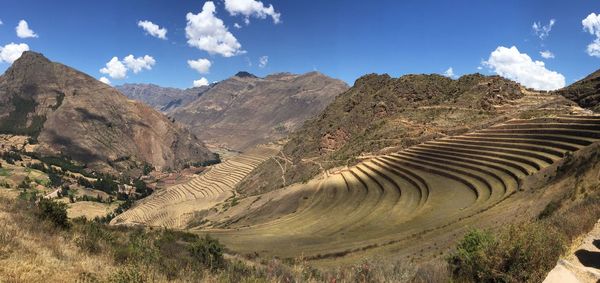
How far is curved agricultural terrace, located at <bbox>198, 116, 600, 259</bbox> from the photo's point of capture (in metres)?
29.6

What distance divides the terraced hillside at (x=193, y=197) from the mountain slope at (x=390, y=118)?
1118 centimetres

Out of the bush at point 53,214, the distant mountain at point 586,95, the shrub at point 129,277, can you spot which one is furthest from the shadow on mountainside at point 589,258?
the distant mountain at point 586,95

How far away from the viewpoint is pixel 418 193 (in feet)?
130

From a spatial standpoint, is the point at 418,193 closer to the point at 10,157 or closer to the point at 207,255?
the point at 207,255

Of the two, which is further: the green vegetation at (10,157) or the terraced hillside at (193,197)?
the green vegetation at (10,157)


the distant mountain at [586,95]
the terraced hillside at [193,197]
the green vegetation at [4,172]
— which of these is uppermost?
the distant mountain at [586,95]

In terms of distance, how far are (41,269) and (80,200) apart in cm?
15467

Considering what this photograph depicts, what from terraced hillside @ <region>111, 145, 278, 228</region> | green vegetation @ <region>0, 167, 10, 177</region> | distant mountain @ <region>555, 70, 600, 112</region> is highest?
distant mountain @ <region>555, 70, 600, 112</region>

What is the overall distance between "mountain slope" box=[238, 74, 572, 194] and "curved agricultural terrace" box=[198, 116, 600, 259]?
54.7ft

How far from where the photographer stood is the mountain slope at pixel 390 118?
71688 mm

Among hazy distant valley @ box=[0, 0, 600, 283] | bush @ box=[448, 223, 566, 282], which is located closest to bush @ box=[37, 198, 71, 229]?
hazy distant valley @ box=[0, 0, 600, 283]

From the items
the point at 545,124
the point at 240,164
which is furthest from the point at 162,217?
the point at 545,124

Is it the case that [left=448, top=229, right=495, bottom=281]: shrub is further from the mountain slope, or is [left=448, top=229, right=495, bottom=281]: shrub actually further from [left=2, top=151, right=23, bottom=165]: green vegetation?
[left=2, top=151, right=23, bottom=165]: green vegetation

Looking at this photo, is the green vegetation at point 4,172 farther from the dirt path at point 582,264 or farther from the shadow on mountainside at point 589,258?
the shadow on mountainside at point 589,258
